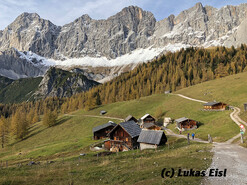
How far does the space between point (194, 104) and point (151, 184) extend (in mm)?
73719

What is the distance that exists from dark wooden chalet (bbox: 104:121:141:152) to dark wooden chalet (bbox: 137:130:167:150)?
6275 mm

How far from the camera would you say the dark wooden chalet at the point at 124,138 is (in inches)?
1984

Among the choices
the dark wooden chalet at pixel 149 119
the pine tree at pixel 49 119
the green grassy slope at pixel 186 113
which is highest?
the green grassy slope at pixel 186 113

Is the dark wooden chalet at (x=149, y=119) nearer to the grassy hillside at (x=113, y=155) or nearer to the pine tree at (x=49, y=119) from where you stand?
the grassy hillside at (x=113, y=155)

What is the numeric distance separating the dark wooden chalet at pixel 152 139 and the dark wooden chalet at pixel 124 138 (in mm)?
6275

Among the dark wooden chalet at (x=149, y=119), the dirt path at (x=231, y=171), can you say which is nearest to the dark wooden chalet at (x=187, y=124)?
the dark wooden chalet at (x=149, y=119)

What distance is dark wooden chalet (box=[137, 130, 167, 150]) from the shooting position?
41028 millimetres

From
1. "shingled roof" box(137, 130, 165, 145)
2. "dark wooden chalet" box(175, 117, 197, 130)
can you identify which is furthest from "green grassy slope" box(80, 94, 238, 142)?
"shingled roof" box(137, 130, 165, 145)

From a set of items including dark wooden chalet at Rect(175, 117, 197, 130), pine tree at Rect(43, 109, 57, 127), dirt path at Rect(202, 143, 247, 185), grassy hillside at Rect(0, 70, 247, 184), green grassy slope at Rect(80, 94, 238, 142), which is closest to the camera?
dirt path at Rect(202, 143, 247, 185)

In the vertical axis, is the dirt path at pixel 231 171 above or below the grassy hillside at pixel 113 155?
above

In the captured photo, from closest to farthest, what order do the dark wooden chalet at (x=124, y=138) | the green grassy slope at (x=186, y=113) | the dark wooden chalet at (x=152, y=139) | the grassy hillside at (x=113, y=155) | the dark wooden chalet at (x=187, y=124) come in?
the grassy hillside at (x=113, y=155), the dark wooden chalet at (x=152, y=139), the green grassy slope at (x=186, y=113), the dark wooden chalet at (x=124, y=138), the dark wooden chalet at (x=187, y=124)

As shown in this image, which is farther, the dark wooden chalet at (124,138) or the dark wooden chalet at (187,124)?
the dark wooden chalet at (187,124)

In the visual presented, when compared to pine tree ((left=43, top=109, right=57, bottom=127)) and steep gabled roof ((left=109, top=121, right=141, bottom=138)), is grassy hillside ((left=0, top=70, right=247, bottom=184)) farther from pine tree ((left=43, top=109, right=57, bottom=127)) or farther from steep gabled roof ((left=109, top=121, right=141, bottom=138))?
steep gabled roof ((left=109, top=121, right=141, bottom=138))

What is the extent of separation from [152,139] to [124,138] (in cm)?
1225
